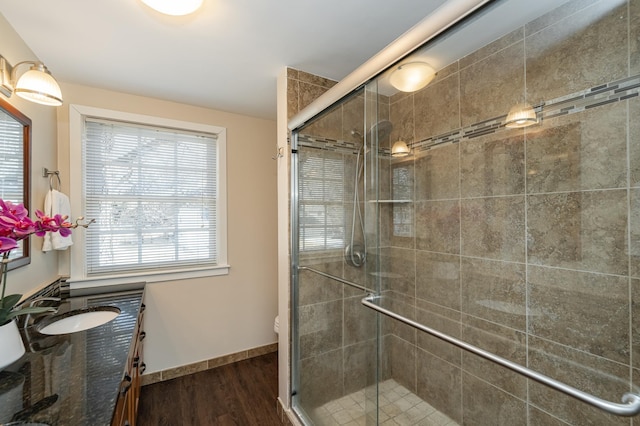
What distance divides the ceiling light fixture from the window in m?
1.30

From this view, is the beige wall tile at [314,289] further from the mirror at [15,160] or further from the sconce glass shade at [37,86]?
the sconce glass shade at [37,86]

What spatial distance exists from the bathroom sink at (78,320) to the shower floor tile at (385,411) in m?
1.48

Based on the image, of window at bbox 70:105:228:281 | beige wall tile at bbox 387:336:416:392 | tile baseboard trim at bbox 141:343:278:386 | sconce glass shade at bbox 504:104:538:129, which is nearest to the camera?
sconce glass shade at bbox 504:104:538:129

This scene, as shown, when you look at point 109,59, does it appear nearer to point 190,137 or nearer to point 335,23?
point 190,137

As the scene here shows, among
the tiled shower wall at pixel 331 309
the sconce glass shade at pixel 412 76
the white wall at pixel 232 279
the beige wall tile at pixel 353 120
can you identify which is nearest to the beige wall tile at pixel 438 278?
the tiled shower wall at pixel 331 309

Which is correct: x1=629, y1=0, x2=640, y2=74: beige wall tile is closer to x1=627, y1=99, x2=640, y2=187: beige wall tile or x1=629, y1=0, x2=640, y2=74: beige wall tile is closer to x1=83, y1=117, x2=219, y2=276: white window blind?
x1=627, y1=99, x2=640, y2=187: beige wall tile

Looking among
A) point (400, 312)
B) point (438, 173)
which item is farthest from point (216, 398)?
point (438, 173)

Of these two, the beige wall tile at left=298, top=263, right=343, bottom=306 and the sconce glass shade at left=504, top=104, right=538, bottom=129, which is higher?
the sconce glass shade at left=504, top=104, right=538, bottom=129

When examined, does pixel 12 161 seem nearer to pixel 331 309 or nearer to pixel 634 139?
pixel 331 309

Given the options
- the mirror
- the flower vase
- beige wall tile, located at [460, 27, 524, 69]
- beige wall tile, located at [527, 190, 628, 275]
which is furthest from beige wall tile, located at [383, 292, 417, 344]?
the mirror

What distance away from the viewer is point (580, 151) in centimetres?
121

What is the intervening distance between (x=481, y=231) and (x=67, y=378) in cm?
203

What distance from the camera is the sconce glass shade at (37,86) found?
1278 mm

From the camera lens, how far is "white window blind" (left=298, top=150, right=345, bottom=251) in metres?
1.82
